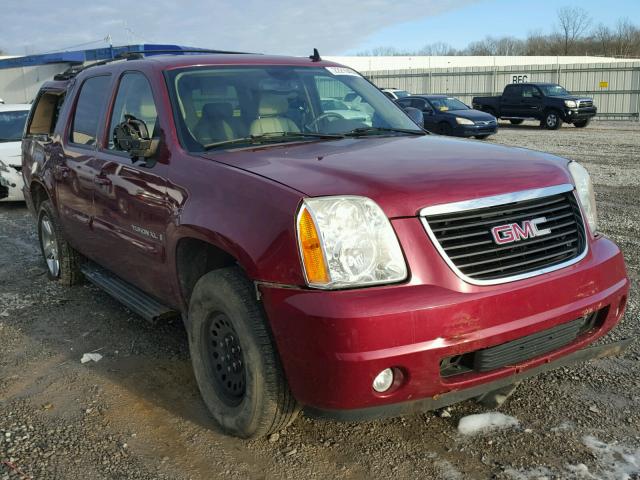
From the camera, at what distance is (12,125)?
Result: 34.1ft

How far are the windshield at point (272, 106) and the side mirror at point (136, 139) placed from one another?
191 mm

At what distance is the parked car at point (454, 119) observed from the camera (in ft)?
61.7

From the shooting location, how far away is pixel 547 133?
2162 cm

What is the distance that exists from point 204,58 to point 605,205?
6394mm

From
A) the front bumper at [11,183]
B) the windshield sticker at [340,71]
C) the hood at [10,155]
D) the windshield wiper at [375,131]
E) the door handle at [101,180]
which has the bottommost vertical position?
the front bumper at [11,183]

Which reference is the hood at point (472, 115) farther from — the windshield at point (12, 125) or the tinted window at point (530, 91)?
the windshield at point (12, 125)

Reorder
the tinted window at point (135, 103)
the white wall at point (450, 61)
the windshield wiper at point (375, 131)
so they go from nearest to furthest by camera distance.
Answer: the tinted window at point (135, 103) → the windshield wiper at point (375, 131) → the white wall at point (450, 61)

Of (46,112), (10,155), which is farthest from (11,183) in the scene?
(46,112)

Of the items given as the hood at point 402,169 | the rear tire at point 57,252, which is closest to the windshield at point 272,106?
the hood at point 402,169

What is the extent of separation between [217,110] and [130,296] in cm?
141

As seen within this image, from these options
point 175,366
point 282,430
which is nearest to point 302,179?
point 282,430

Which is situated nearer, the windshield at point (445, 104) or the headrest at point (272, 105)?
the headrest at point (272, 105)

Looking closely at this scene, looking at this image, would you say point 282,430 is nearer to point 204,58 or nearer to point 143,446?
point 143,446

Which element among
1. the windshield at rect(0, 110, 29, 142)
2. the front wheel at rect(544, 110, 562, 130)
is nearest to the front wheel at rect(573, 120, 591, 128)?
the front wheel at rect(544, 110, 562, 130)
